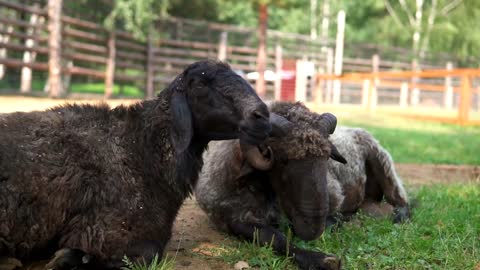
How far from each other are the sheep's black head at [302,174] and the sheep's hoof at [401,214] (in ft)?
4.40

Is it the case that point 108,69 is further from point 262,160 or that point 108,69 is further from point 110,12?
point 262,160

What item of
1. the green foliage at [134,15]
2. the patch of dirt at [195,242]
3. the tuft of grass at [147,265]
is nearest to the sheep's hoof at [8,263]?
the tuft of grass at [147,265]

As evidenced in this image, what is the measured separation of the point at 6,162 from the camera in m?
3.05

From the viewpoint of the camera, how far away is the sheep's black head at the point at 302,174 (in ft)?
12.1

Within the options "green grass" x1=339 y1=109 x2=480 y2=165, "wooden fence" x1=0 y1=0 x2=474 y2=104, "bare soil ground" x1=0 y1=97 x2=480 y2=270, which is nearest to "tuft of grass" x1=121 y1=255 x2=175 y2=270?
"bare soil ground" x1=0 y1=97 x2=480 y2=270

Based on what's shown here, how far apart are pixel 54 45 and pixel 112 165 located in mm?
14110

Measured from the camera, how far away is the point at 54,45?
1625cm

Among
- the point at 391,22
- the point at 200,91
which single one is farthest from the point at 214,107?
the point at 391,22

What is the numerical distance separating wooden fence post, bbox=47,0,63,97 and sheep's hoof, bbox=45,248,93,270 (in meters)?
13.6

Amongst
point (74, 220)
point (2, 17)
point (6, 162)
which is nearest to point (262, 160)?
point (74, 220)

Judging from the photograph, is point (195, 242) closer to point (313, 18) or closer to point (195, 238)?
point (195, 238)

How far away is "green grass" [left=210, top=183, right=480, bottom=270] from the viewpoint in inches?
137

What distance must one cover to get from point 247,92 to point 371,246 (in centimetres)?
148

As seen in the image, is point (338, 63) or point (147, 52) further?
point (338, 63)
